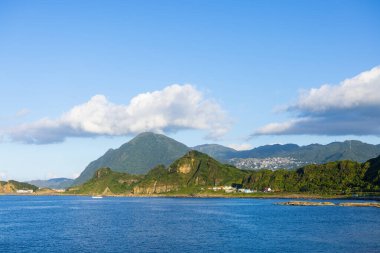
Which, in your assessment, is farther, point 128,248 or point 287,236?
point 287,236

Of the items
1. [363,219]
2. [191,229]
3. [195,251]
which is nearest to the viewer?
[195,251]

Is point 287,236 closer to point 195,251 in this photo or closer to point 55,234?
point 195,251

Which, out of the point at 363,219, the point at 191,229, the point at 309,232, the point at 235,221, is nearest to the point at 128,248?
the point at 191,229

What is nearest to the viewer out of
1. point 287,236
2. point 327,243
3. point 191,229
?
point 327,243

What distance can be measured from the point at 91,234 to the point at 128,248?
27.1m

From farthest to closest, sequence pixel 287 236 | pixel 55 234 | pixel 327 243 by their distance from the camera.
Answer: pixel 55 234 → pixel 287 236 → pixel 327 243

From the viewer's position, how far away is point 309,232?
391ft

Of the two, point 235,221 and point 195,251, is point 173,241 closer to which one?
point 195,251

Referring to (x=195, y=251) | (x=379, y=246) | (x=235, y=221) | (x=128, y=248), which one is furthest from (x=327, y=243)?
(x=235, y=221)

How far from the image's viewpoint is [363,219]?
149375 millimetres

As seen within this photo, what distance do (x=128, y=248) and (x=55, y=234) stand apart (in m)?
34.3

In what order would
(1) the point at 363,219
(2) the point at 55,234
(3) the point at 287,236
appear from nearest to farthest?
(3) the point at 287,236 → (2) the point at 55,234 → (1) the point at 363,219

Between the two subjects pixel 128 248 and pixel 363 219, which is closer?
pixel 128 248

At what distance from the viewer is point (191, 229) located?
12938 centimetres
